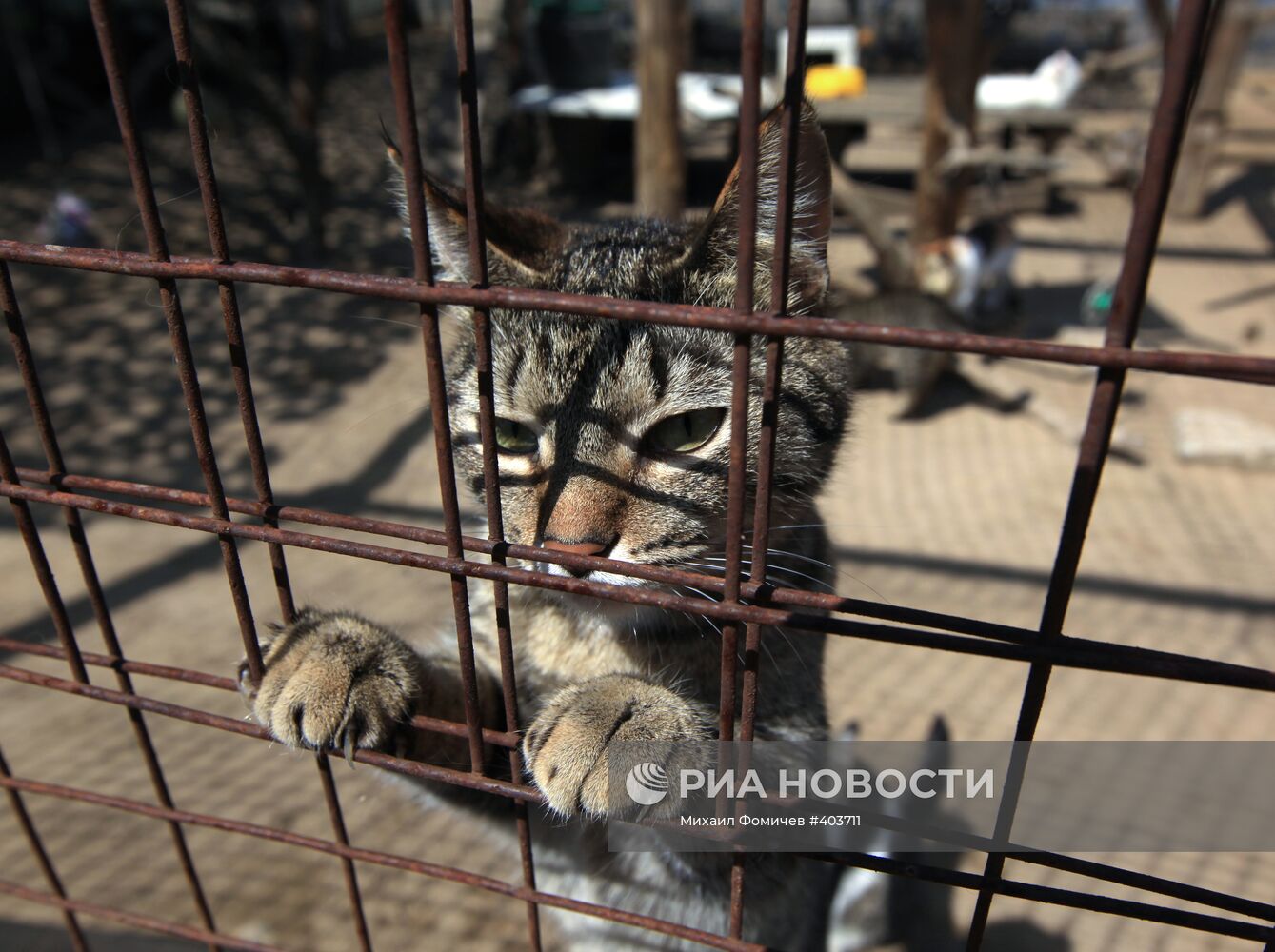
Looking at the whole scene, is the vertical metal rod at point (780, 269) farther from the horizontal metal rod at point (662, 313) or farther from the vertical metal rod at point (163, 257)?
the vertical metal rod at point (163, 257)

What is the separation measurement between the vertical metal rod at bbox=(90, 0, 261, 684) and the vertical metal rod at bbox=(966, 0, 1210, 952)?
2.89 feet

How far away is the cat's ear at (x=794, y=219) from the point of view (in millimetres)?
1016

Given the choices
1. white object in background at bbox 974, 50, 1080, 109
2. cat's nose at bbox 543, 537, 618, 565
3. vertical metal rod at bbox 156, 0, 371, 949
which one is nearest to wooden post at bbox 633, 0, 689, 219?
cat's nose at bbox 543, 537, 618, 565

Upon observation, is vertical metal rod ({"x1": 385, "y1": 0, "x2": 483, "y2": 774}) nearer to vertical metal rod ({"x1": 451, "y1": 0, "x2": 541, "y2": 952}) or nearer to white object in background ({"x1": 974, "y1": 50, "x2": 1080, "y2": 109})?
vertical metal rod ({"x1": 451, "y1": 0, "x2": 541, "y2": 952})

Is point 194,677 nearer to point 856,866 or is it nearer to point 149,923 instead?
point 149,923

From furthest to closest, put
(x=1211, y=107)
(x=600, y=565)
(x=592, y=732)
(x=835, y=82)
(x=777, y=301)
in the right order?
(x=1211, y=107) < (x=835, y=82) < (x=592, y=732) < (x=600, y=565) < (x=777, y=301)

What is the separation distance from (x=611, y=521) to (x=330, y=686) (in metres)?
0.44

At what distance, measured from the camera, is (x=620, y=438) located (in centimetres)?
127

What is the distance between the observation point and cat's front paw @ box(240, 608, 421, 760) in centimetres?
118

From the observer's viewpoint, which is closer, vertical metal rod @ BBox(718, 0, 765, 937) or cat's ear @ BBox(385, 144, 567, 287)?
vertical metal rod @ BBox(718, 0, 765, 937)

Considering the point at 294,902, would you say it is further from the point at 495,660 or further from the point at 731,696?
the point at 731,696

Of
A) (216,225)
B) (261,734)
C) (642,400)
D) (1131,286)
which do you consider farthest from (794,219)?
(261,734)

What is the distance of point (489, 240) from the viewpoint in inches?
53.7

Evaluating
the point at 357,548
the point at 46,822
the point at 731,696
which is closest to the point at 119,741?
the point at 46,822
